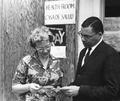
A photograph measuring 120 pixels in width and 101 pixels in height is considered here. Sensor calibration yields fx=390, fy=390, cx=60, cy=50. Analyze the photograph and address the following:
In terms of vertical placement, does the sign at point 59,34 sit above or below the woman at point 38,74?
above

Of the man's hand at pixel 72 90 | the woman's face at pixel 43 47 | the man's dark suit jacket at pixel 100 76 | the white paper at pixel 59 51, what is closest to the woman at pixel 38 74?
the woman's face at pixel 43 47

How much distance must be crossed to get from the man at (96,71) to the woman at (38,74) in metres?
0.22

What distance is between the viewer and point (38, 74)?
3.96 m

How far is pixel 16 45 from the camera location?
5570 millimetres

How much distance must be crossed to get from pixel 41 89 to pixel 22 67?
11.7 inches

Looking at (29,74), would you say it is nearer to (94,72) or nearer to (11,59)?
(94,72)

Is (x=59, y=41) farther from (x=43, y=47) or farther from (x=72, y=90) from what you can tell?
(x=72, y=90)

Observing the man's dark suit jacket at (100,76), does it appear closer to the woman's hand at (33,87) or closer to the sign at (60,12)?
the woman's hand at (33,87)

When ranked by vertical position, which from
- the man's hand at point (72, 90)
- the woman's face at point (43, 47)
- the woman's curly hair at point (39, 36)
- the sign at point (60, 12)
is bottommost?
the man's hand at point (72, 90)

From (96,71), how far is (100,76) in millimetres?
63

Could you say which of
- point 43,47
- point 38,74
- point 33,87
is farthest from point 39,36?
point 33,87

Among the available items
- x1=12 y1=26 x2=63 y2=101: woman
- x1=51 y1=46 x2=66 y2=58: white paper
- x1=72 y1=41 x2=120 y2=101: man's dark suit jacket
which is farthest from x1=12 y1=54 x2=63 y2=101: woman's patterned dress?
x1=51 y1=46 x2=66 y2=58: white paper

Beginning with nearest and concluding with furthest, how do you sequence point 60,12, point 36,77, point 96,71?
point 96,71 < point 36,77 < point 60,12

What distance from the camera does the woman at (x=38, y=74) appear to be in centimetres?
392
